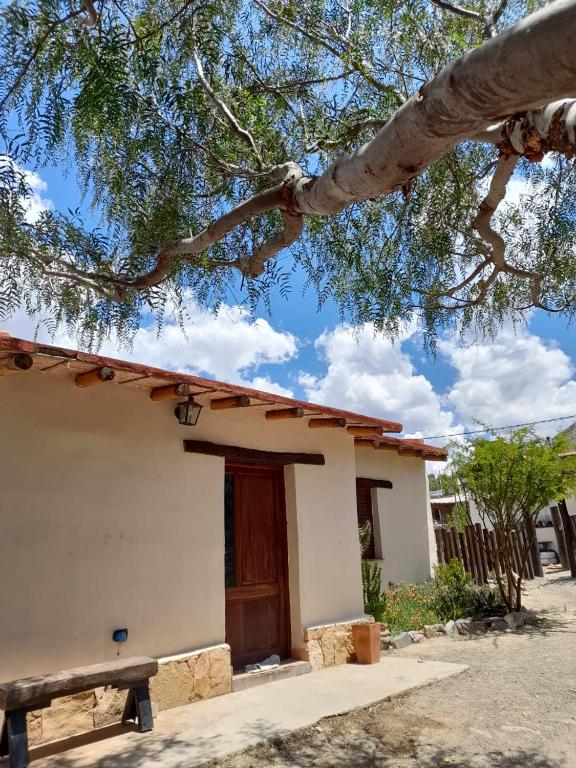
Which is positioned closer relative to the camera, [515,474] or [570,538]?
[515,474]

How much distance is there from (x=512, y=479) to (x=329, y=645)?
385 centimetres

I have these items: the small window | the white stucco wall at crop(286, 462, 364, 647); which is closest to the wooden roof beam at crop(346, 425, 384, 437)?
the white stucco wall at crop(286, 462, 364, 647)

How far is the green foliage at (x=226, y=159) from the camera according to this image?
3.88 meters

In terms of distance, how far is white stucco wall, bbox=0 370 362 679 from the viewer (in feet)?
15.4

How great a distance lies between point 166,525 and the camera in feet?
18.9

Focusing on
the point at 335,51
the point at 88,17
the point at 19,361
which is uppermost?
the point at 335,51

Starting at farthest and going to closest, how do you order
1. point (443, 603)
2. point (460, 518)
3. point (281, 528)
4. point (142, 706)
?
point (460, 518)
point (443, 603)
point (281, 528)
point (142, 706)

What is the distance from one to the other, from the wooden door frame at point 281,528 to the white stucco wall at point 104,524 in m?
0.16

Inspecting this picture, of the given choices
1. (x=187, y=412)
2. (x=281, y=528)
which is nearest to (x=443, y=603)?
(x=281, y=528)

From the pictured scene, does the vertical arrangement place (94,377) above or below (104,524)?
above

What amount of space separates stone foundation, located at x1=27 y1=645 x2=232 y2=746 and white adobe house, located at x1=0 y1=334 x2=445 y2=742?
1 cm

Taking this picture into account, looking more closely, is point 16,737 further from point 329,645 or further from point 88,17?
point 88,17

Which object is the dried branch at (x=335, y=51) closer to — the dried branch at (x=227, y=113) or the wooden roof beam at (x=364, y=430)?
the dried branch at (x=227, y=113)

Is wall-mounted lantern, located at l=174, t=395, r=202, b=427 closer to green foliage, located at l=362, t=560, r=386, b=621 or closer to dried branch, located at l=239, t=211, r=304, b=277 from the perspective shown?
dried branch, located at l=239, t=211, r=304, b=277
